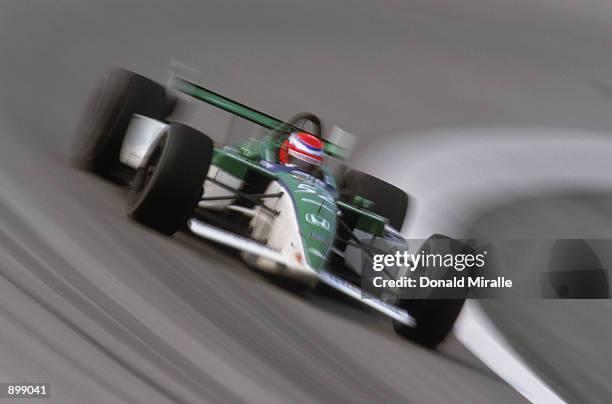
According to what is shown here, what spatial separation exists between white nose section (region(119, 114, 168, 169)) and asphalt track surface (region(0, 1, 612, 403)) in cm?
34

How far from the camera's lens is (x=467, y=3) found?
51.0 ft

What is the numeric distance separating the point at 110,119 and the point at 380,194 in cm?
253

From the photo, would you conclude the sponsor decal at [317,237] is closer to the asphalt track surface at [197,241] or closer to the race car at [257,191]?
the race car at [257,191]

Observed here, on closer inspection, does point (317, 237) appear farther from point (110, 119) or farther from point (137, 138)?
point (110, 119)

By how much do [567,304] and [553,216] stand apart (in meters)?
2.06

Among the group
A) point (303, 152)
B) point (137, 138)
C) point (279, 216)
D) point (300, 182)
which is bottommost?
point (137, 138)

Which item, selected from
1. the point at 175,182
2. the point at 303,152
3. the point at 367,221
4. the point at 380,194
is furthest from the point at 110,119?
the point at 380,194

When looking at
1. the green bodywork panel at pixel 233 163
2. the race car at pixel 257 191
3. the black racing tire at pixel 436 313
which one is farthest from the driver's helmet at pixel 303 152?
the black racing tire at pixel 436 313

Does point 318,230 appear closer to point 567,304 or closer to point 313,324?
point 313,324

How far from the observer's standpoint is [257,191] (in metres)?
6.89

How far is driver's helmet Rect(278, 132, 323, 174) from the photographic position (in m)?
6.89

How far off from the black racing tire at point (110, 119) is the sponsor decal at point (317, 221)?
226 cm

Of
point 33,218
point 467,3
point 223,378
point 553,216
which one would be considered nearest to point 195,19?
point 467,3

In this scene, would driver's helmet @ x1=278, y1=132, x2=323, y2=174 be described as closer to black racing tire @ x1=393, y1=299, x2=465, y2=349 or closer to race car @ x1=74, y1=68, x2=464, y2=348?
race car @ x1=74, y1=68, x2=464, y2=348
